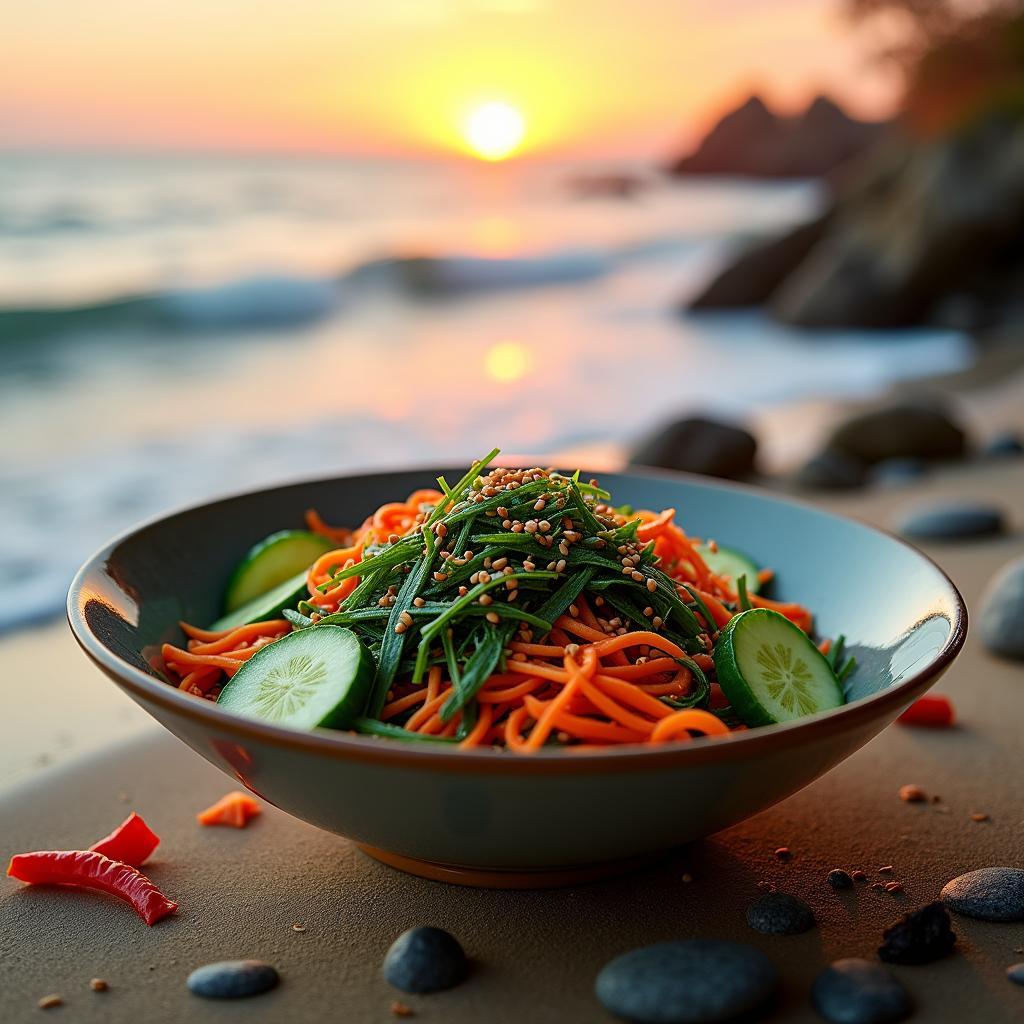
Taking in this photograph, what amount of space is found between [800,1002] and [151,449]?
22.6 ft

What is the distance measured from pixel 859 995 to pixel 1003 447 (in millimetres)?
5641

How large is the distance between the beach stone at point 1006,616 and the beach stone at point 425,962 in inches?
96.0

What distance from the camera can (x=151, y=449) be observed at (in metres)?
8.19

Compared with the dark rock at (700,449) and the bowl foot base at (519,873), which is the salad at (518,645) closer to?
the bowl foot base at (519,873)

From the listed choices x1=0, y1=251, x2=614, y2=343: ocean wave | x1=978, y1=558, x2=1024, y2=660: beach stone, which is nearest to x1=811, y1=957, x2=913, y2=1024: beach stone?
x1=978, y1=558, x2=1024, y2=660: beach stone

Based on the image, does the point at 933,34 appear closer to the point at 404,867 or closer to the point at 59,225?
the point at 59,225

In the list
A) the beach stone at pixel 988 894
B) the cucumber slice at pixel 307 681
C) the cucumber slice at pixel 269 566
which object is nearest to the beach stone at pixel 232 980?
the cucumber slice at pixel 307 681

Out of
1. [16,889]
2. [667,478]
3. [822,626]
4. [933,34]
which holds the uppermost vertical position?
[933,34]

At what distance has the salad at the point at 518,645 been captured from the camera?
223 centimetres

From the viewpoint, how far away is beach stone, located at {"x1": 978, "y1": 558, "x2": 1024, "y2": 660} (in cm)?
392

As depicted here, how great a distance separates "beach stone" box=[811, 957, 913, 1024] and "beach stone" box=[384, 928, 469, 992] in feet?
2.18

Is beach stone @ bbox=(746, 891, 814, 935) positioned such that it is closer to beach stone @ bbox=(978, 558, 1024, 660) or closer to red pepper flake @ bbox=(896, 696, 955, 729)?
red pepper flake @ bbox=(896, 696, 955, 729)

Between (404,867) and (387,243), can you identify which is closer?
(404,867)

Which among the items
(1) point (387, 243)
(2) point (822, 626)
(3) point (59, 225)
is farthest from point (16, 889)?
(1) point (387, 243)
